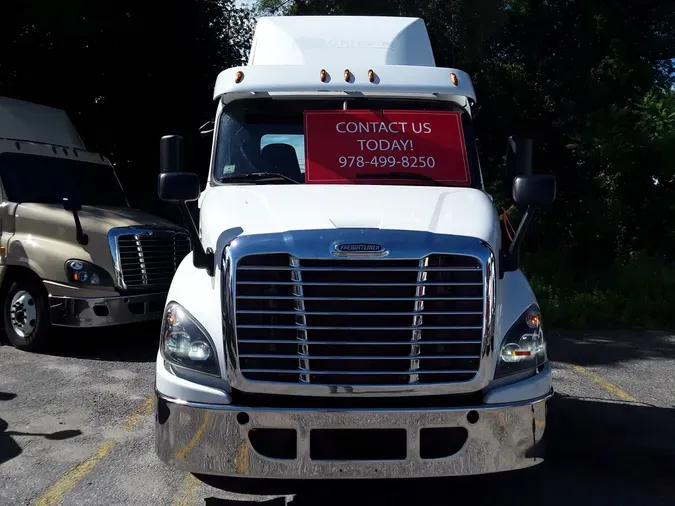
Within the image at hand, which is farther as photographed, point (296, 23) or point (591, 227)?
point (591, 227)

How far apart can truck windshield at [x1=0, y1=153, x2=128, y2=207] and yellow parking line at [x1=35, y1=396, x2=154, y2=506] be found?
3.71 meters

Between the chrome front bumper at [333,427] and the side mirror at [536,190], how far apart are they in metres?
1.24

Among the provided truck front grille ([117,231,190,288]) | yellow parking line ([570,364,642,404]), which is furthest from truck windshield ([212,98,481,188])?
truck front grille ([117,231,190,288])

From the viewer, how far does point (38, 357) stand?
26.5 ft

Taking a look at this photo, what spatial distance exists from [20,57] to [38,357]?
8.69 meters

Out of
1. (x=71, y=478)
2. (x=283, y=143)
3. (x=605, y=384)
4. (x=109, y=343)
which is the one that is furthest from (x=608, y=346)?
(x=71, y=478)

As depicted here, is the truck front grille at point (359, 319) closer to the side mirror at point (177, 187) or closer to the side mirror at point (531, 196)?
the side mirror at point (531, 196)

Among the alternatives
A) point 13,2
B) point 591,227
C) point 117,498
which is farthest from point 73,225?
point 591,227

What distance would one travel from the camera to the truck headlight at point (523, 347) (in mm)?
3885

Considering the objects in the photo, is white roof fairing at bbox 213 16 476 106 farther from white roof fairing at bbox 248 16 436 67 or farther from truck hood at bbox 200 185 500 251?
truck hood at bbox 200 185 500 251

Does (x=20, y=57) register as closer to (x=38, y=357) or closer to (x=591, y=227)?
(x=38, y=357)

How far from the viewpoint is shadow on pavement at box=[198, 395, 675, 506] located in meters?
4.40

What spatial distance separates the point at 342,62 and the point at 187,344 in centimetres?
301

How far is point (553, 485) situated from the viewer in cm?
462
